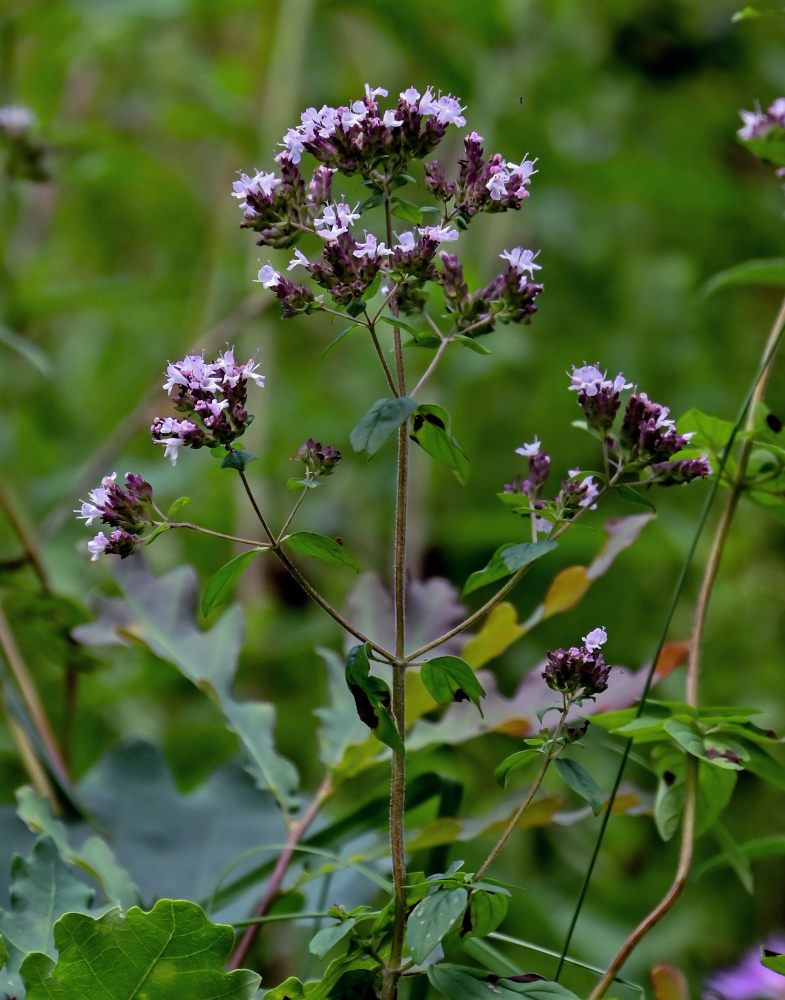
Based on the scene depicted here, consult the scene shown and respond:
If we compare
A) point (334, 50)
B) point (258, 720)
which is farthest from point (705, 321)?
point (258, 720)

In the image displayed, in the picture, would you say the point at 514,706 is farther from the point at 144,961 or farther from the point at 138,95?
the point at 138,95

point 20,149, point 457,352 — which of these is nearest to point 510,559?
point 20,149

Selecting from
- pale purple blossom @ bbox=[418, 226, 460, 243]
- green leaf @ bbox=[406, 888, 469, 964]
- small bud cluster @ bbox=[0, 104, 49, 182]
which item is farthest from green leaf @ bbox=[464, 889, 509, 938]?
small bud cluster @ bbox=[0, 104, 49, 182]

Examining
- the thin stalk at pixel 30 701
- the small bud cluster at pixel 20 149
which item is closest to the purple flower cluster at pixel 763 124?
the thin stalk at pixel 30 701

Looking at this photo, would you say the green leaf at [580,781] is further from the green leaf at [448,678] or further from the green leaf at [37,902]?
the green leaf at [37,902]

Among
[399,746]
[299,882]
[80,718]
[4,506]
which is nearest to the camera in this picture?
Answer: [399,746]

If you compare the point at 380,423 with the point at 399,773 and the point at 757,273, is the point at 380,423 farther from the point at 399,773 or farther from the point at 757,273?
the point at 757,273
